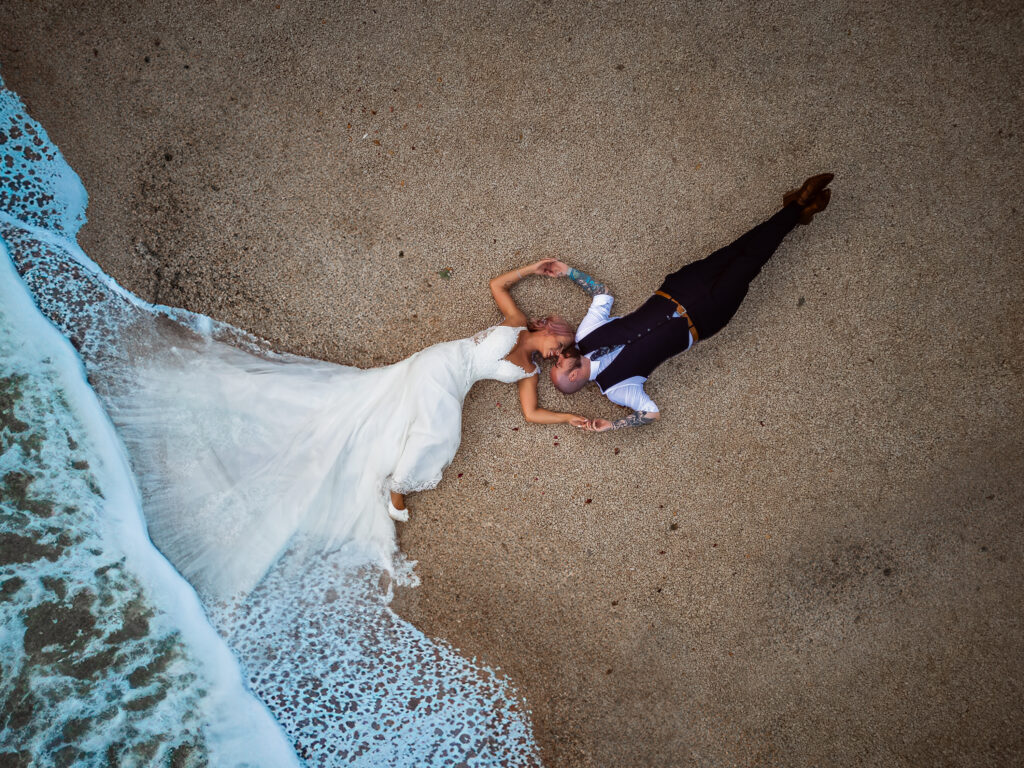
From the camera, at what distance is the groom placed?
9.60ft

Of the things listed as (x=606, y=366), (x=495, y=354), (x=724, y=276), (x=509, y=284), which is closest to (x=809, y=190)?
(x=724, y=276)

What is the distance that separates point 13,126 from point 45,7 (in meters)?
0.70

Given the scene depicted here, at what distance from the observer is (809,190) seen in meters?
2.89

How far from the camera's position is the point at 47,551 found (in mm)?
2939

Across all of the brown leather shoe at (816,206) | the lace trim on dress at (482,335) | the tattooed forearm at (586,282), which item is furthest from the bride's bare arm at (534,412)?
the brown leather shoe at (816,206)

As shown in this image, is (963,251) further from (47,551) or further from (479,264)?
(47,551)

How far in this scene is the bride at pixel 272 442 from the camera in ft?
9.35

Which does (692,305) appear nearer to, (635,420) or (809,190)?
(635,420)

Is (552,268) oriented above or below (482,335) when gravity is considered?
above

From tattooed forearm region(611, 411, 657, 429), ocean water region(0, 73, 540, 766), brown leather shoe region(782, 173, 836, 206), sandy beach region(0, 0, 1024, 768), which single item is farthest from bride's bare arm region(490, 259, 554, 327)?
ocean water region(0, 73, 540, 766)

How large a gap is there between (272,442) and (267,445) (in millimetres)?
29

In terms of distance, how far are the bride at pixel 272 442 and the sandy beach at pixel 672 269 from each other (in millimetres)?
356

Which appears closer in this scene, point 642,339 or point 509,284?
point 642,339

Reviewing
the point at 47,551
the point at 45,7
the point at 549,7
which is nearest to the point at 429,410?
the point at 47,551
